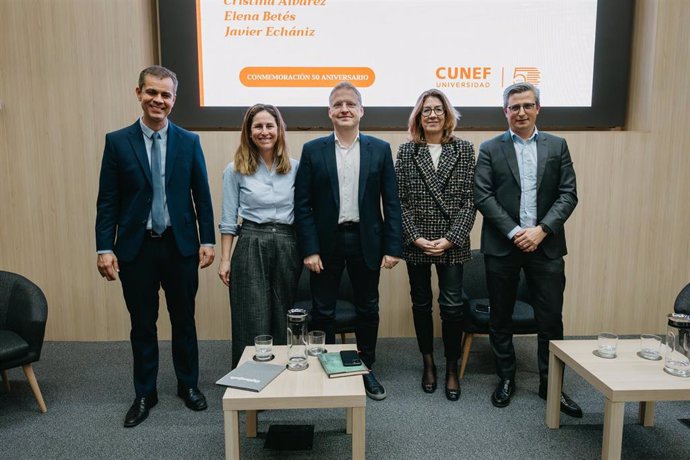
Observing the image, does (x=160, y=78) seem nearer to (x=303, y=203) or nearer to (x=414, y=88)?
(x=303, y=203)

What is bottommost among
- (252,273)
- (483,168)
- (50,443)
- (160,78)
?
(50,443)

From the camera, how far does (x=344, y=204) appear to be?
263cm

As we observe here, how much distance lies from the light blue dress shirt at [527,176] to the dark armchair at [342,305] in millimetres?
1103

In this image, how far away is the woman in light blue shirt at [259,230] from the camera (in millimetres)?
2543

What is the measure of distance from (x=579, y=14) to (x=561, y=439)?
3.07 meters

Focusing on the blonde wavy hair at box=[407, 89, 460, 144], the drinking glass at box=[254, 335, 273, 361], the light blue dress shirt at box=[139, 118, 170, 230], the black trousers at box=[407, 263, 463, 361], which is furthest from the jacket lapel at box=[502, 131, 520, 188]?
the light blue dress shirt at box=[139, 118, 170, 230]

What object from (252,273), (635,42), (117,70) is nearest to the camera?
(252,273)

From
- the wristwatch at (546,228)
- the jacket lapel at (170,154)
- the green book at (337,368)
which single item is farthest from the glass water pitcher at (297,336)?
the wristwatch at (546,228)

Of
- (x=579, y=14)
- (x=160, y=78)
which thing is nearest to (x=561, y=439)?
(x=160, y=78)

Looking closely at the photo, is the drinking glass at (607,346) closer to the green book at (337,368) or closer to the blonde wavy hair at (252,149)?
the green book at (337,368)

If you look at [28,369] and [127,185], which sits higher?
[127,185]

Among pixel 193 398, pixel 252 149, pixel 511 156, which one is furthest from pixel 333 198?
pixel 193 398

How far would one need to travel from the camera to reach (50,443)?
2.35m

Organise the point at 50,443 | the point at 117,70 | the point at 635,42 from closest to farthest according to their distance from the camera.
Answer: the point at 50,443 → the point at 117,70 → the point at 635,42
